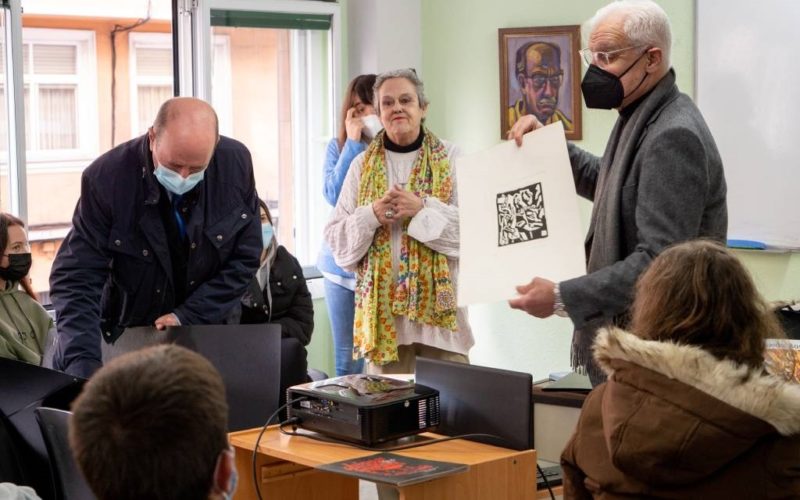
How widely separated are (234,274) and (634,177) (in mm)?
1216

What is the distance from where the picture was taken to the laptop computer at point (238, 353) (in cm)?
302

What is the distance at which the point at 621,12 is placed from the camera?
8.77ft

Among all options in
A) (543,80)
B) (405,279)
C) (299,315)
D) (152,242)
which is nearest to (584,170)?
(152,242)

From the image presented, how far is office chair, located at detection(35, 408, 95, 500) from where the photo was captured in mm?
2535

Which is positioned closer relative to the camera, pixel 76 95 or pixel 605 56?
pixel 605 56

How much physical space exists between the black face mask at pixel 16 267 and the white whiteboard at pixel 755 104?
290 centimetres

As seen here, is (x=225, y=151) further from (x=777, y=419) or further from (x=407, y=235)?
(x=777, y=419)

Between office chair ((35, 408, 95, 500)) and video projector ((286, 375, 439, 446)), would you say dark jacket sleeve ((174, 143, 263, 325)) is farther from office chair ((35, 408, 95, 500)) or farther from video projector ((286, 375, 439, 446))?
office chair ((35, 408, 95, 500))

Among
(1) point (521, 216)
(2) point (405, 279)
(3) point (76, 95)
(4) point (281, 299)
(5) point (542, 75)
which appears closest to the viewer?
(1) point (521, 216)

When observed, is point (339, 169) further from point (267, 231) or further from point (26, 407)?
point (26, 407)

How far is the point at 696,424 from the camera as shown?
6.75ft

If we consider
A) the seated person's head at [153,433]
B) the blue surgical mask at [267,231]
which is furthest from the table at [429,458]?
the blue surgical mask at [267,231]

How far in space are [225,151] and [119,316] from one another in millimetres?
561

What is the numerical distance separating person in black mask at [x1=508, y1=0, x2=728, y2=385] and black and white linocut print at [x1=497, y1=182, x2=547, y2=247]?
144 mm
